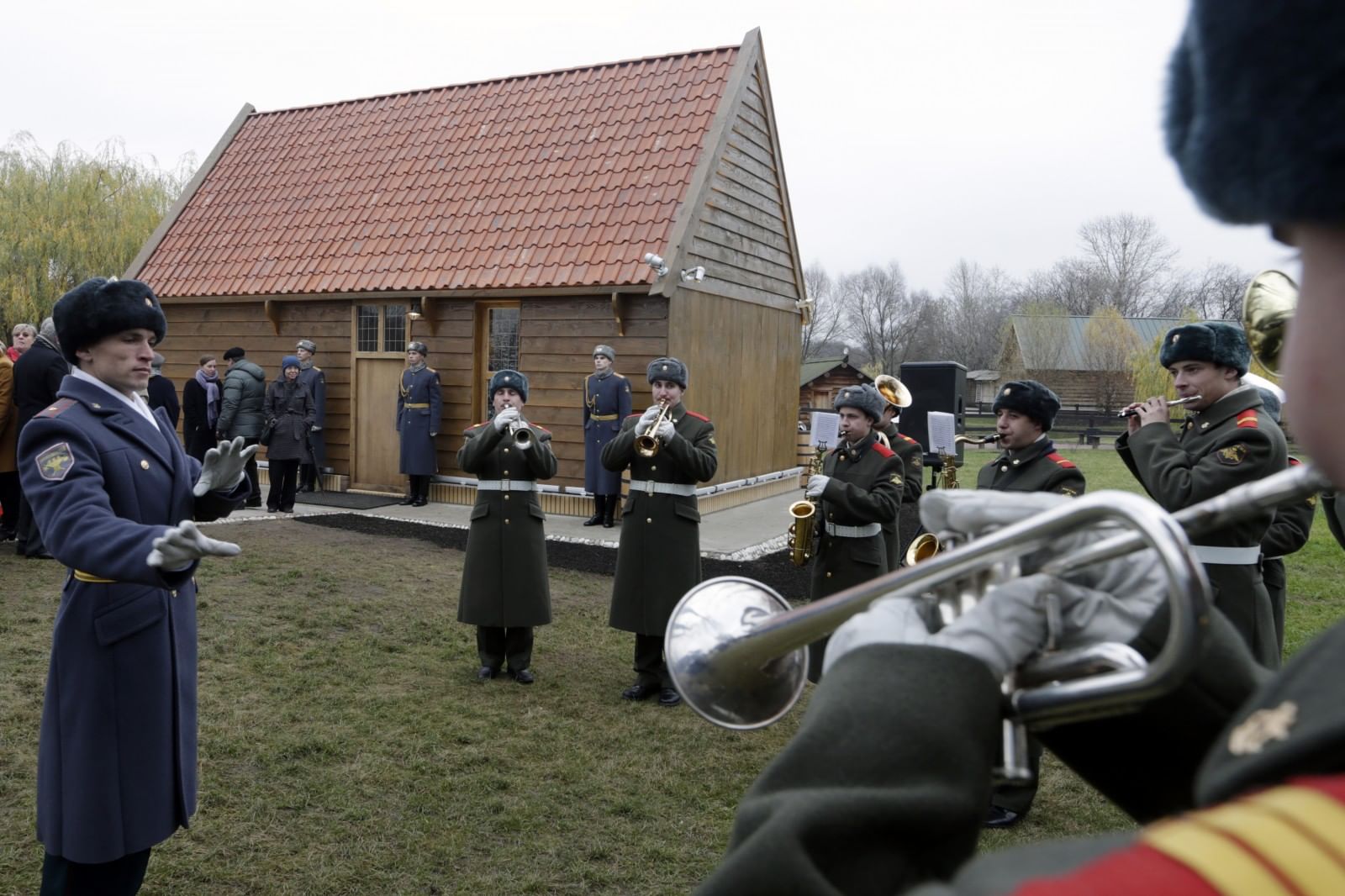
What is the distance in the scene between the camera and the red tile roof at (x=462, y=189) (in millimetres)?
11367

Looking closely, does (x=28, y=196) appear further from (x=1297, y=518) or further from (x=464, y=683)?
(x=1297, y=518)

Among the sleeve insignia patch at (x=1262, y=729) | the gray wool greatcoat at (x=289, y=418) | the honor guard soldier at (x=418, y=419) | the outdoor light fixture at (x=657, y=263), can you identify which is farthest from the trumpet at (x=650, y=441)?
the gray wool greatcoat at (x=289, y=418)

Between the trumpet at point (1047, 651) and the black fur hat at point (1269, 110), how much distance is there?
0.28 meters

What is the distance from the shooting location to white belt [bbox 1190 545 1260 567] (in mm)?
3906

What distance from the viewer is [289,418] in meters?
11.8

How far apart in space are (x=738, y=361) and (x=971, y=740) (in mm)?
11809

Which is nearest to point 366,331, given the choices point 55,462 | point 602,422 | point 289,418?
point 289,418

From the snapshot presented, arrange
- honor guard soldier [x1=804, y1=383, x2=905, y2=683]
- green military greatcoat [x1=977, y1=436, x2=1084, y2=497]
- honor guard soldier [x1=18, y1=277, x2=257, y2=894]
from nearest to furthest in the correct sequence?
honor guard soldier [x1=18, y1=277, x2=257, y2=894] → green military greatcoat [x1=977, y1=436, x2=1084, y2=497] → honor guard soldier [x1=804, y1=383, x2=905, y2=683]

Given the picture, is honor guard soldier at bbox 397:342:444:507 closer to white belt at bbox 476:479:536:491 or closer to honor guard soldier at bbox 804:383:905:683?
white belt at bbox 476:479:536:491

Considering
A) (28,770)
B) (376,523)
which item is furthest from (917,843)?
(376,523)

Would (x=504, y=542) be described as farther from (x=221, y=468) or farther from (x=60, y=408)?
(x=60, y=408)

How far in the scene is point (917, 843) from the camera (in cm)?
90

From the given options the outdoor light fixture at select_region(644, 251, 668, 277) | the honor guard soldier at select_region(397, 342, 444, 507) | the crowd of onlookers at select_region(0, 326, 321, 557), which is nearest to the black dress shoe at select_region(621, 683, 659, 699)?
the outdoor light fixture at select_region(644, 251, 668, 277)

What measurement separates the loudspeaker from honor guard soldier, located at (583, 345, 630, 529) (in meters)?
5.37
